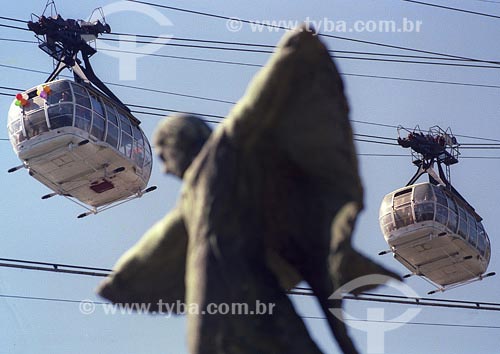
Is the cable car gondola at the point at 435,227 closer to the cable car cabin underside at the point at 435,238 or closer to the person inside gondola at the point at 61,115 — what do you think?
the cable car cabin underside at the point at 435,238

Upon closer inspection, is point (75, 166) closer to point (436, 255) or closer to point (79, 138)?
point (79, 138)

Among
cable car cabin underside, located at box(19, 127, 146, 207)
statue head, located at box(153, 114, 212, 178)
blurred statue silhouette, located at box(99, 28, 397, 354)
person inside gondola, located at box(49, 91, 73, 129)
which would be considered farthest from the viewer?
person inside gondola, located at box(49, 91, 73, 129)

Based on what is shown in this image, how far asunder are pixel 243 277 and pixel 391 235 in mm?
38711

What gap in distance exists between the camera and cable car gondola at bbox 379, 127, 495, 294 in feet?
139

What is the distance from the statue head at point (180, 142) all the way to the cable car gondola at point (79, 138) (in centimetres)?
2929

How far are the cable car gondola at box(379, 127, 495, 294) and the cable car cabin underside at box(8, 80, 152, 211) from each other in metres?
9.39

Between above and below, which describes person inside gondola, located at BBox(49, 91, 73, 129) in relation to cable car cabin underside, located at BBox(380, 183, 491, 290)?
above

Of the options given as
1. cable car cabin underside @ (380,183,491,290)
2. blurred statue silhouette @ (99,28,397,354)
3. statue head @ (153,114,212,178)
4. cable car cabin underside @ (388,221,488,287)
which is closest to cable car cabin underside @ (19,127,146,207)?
cable car cabin underside @ (388,221,488,287)

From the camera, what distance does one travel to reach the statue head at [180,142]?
5.44 m

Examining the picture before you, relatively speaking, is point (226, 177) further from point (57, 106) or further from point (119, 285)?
point (57, 106)

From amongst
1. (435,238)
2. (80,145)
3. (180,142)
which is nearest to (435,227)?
(435,238)

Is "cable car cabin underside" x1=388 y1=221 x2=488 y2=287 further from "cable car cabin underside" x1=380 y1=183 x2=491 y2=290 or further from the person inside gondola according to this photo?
the person inside gondola

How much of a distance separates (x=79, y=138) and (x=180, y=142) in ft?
101

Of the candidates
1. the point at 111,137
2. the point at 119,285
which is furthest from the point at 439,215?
the point at 119,285
